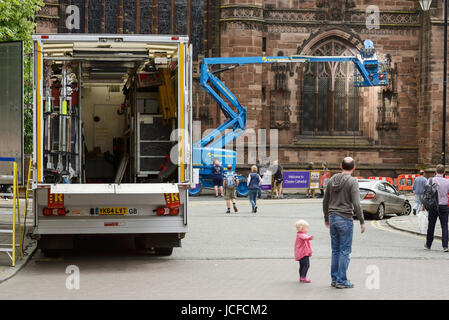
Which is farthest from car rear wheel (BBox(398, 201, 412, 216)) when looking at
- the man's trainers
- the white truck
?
the man's trainers

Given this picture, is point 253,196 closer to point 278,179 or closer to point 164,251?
point 278,179

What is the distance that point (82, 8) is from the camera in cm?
3806

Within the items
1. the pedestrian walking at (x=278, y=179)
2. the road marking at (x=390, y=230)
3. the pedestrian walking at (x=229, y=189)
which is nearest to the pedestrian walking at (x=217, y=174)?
the pedestrian walking at (x=278, y=179)

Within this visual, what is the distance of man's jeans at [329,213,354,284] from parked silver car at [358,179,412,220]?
1300cm

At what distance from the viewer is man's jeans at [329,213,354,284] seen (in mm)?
10234

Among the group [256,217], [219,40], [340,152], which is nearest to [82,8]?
[219,40]

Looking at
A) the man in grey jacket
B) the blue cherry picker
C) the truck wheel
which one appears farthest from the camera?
the blue cherry picker

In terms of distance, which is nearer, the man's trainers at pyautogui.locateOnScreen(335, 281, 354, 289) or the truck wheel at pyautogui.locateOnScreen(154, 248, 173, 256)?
the man's trainers at pyautogui.locateOnScreen(335, 281, 354, 289)

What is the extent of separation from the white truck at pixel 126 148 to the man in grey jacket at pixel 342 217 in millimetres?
2785

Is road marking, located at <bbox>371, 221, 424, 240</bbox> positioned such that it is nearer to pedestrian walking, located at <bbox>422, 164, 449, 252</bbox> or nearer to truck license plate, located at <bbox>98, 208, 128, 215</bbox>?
pedestrian walking, located at <bbox>422, 164, 449, 252</bbox>

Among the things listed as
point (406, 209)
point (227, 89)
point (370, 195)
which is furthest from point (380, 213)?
point (227, 89)

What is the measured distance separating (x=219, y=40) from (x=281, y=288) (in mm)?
29059

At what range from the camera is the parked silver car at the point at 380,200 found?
77.2 feet
